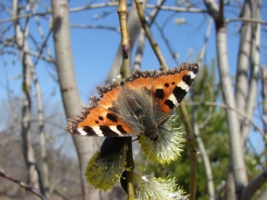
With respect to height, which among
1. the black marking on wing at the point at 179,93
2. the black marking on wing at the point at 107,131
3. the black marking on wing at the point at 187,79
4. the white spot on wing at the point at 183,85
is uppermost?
the black marking on wing at the point at 187,79

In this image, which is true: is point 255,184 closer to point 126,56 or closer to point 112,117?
point 112,117

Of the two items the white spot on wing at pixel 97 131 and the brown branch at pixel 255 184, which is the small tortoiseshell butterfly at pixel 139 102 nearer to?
the white spot on wing at pixel 97 131

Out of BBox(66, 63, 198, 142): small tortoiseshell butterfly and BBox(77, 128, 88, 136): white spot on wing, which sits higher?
BBox(66, 63, 198, 142): small tortoiseshell butterfly

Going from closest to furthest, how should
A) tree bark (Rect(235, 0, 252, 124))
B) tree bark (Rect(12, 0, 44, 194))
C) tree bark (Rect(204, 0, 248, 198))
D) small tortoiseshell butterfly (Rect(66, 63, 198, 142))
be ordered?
small tortoiseshell butterfly (Rect(66, 63, 198, 142))
tree bark (Rect(204, 0, 248, 198))
tree bark (Rect(235, 0, 252, 124))
tree bark (Rect(12, 0, 44, 194))

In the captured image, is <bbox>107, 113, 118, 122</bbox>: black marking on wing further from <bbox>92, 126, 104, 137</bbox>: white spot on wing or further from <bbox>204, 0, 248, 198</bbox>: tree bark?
<bbox>204, 0, 248, 198</bbox>: tree bark

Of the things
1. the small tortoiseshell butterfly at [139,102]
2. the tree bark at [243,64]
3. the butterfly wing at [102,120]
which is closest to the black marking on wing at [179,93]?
the small tortoiseshell butterfly at [139,102]

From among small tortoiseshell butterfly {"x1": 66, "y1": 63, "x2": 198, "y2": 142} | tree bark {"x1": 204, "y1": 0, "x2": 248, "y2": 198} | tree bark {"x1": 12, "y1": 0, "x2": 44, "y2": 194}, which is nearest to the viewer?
small tortoiseshell butterfly {"x1": 66, "y1": 63, "x2": 198, "y2": 142}

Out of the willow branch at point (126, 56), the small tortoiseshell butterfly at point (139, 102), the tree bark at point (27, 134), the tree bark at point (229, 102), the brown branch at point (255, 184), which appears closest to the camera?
the willow branch at point (126, 56)

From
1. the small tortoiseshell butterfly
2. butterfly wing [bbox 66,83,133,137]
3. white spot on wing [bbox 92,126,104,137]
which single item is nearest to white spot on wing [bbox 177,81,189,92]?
the small tortoiseshell butterfly

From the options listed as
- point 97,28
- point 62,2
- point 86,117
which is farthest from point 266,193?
point 97,28
